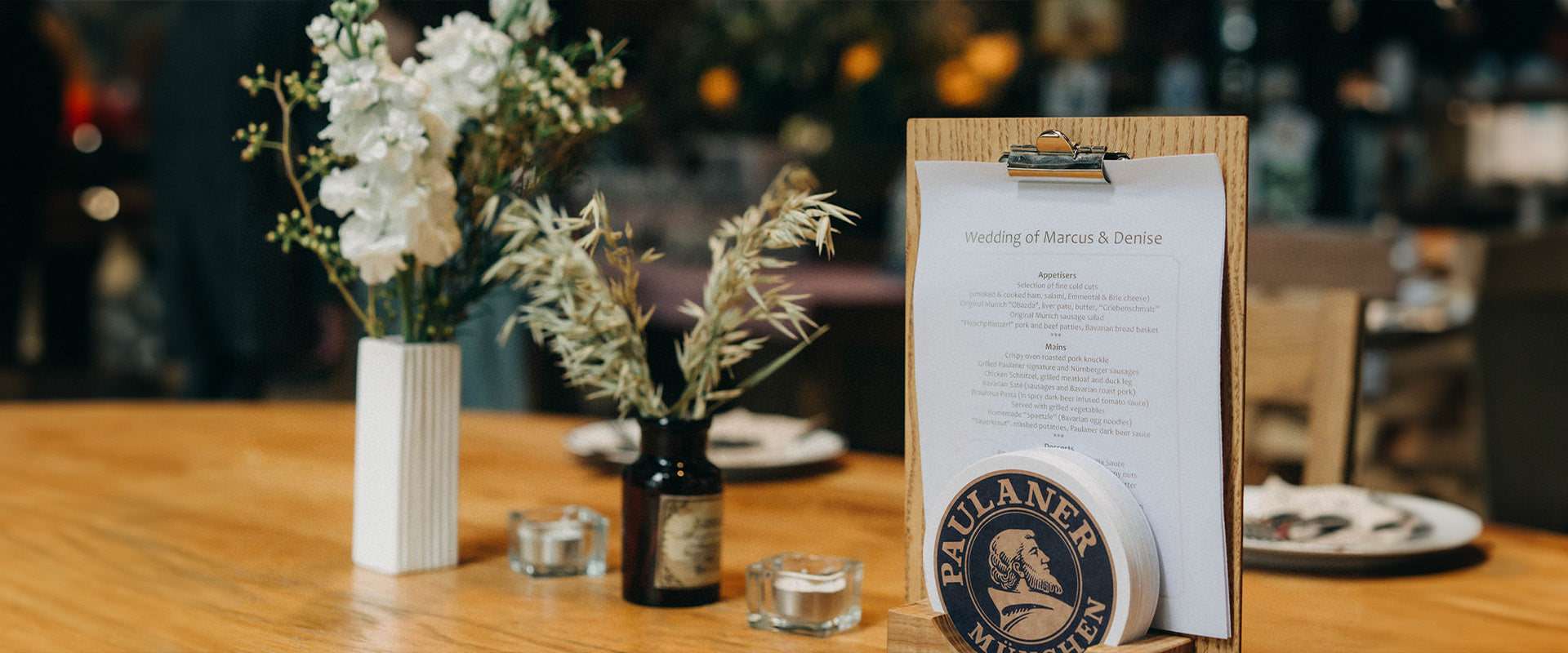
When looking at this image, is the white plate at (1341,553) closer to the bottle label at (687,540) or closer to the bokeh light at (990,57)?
the bottle label at (687,540)

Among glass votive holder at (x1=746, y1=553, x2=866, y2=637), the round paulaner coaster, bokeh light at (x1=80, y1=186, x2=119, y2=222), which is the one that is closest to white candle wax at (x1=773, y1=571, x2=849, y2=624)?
glass votive holder at (x1=746, y1=553, x2=866, y2=637)

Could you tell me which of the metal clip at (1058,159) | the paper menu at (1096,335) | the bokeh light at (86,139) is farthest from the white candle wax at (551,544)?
the bokeh light at (86,139)

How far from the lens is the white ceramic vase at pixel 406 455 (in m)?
0.88

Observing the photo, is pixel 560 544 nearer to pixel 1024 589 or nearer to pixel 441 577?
pixel 441 577

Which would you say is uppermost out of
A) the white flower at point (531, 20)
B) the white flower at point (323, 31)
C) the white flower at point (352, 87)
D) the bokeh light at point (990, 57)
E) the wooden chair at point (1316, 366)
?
the bokeh light at point (990, 57)

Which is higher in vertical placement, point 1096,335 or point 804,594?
point 1096,335

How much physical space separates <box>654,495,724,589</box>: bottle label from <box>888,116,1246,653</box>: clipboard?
15 cm

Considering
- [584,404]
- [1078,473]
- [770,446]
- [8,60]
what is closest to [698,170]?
[584,404]

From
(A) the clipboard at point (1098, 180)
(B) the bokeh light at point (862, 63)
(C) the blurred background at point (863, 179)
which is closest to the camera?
(A) the clipboard at point (1098, 180)

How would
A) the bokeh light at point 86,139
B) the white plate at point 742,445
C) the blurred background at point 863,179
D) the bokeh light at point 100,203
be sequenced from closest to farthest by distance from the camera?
1. the white plate at point 742,445
2. the blurred background at point 863,179
3. the bokeh light at point 100,203
4. the bokeh light at point 86,139

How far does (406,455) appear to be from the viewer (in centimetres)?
88

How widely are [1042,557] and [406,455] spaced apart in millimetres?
476

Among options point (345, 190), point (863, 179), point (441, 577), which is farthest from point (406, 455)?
point (863, 179)

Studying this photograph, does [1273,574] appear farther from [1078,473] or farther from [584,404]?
[584,404]
